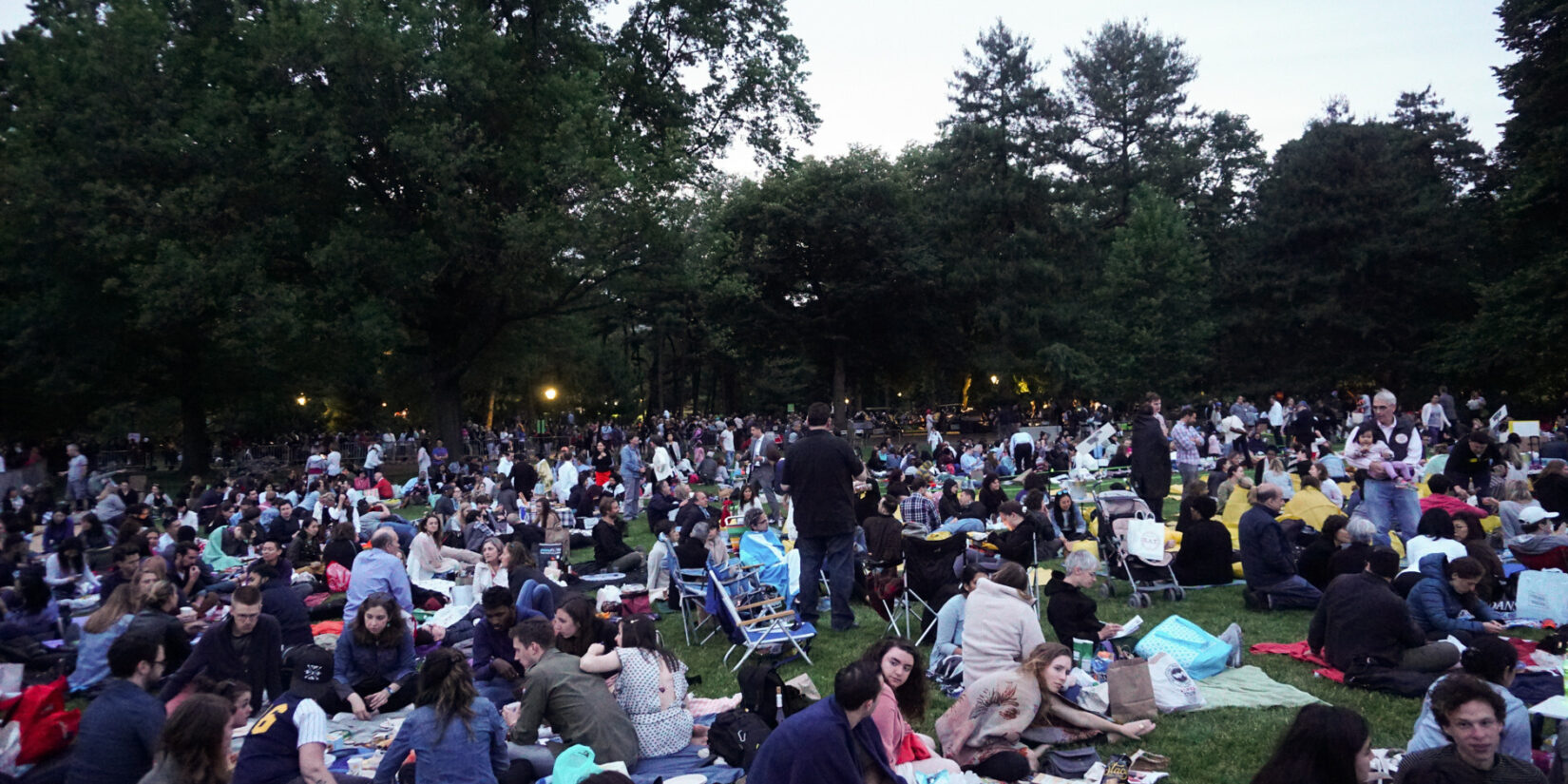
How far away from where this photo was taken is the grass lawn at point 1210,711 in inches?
216

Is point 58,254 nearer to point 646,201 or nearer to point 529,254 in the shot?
point 529,254

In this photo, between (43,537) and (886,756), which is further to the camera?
(43,537)

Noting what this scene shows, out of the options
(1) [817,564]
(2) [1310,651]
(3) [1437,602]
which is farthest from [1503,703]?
(1) [817,564]

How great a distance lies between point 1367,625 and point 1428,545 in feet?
6.60

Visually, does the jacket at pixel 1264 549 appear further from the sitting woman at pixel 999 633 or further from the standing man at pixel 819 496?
the sitting woman at pixel 999 633

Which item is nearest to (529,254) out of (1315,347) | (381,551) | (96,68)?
(96,68)

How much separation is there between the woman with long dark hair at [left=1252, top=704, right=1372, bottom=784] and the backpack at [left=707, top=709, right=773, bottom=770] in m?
2.98

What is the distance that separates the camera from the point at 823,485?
311 inches

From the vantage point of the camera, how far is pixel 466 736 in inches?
185

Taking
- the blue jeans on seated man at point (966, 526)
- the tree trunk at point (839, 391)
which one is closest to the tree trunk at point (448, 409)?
the tree trunk at point (839, 391)

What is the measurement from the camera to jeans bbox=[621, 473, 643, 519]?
1819 centimetres

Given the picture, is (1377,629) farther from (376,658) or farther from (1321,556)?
(376,658)

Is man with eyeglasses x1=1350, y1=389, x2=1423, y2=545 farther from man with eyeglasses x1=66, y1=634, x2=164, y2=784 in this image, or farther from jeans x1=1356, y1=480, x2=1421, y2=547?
man with eyeglasses x1=66, y1=634, x2=164, y2=784

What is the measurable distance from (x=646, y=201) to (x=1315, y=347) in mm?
24927
